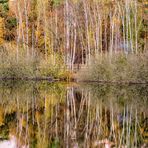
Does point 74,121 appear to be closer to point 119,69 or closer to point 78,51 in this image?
point 119,69

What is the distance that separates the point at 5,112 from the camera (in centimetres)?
1405

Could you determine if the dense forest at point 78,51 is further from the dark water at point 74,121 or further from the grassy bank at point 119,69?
the dark water at point 74,121

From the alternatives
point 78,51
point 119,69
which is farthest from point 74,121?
point 78,51

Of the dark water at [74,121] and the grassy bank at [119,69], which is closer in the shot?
the dark water at [74,121]

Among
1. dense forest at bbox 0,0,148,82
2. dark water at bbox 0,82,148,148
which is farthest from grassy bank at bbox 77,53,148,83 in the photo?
dark water at bbox 0,82,148,148

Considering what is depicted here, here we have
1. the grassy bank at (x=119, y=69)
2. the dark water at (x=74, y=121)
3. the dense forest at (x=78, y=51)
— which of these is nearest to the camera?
the dark water at (x=74, y=121)

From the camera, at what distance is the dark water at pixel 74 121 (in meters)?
9.24

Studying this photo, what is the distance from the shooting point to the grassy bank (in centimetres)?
2586

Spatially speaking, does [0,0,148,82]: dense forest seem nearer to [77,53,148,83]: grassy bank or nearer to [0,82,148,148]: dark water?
[77,53,148,83]: grassy bank

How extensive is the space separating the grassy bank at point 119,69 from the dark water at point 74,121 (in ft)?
24.4

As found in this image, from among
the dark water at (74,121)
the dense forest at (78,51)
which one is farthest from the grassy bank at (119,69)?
the dark water at (74,121)

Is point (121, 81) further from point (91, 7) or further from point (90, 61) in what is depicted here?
point (91, 7)

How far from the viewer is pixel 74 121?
1209cm

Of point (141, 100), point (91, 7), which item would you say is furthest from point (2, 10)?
point (141, 100)
